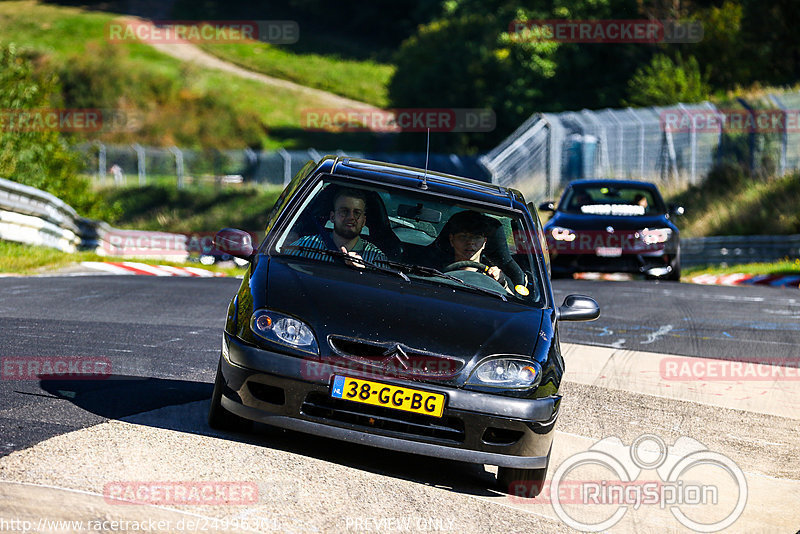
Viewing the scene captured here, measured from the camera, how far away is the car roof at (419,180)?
22.8 ft

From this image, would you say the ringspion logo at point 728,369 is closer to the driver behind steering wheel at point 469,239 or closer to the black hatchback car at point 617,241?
the driver behind steering wheel at point 469,239

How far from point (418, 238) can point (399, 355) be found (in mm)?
1340

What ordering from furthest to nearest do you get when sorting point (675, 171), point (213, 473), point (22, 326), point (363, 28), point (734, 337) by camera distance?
point (363, 28), point (675, 171), point (734, 337), point (22, 326), point (213, 473)

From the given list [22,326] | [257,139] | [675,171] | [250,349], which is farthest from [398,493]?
[257,139]

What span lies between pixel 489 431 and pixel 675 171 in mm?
24863

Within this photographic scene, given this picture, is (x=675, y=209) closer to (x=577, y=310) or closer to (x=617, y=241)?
(x=617, y=241)

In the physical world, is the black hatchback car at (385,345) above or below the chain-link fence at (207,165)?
above

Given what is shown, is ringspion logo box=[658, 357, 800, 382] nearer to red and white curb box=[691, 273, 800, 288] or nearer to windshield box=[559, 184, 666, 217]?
windshield box=[559, 184, 666, 217]

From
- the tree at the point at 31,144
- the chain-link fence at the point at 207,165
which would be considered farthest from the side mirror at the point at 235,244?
the chain-link fence at the point at 207,165

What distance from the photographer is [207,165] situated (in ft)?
148

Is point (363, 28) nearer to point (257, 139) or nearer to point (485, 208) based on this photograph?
point (257, 139)

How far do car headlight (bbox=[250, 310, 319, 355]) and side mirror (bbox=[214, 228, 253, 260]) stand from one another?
0.83m

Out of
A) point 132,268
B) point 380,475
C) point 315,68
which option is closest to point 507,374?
point 380,475

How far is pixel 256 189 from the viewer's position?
1718 inches
